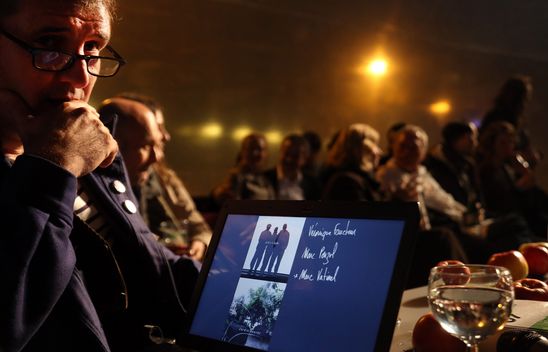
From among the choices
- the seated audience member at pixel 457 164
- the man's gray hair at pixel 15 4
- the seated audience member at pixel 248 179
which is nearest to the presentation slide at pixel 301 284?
the man's gray hair at pixel 15 4

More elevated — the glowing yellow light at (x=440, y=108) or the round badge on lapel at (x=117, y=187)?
the glowing yellow light at (x=440, y=108)

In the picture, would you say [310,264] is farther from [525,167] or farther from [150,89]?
[150,89]

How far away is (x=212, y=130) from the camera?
271 inches

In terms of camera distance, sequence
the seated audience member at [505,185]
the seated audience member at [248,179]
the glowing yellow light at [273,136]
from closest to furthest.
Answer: the seated audience member at [248,179], the seated audience member at [505,185], the glowing yellow light at [273,136]

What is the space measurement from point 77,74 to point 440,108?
26.1 feet

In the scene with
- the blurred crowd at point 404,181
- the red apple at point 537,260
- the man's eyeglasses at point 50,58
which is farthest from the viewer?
the blurred crowd at point 404,181

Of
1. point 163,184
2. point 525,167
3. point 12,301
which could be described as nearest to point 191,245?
point 163,184

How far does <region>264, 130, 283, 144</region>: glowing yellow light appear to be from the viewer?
24.2ft

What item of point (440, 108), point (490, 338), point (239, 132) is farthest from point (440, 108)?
point (490, 338)

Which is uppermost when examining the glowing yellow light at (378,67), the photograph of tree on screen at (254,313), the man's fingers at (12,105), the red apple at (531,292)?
the glowing yellow light at (378,67)

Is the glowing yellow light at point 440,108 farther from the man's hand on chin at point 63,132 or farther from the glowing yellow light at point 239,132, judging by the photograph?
the man's hand on chin at point 63,132

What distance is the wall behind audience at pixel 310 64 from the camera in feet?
21.1

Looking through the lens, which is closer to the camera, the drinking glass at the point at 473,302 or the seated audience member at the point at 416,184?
the drinking glass at the point at 473,302

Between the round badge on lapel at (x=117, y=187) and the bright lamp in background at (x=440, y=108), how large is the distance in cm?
770
